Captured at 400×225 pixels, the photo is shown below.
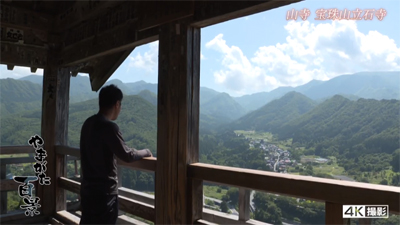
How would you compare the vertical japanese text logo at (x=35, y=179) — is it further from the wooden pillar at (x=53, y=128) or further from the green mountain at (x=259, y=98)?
the green mountain at (x=259, y=98)

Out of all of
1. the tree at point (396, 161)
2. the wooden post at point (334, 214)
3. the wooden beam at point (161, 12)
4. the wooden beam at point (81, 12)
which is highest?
the wooden beam at point (81, 12)

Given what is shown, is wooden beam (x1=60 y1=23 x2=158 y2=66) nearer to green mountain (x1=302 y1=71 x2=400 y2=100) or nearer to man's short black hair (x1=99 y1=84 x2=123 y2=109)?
man's short black hair (x1=99 y1=84 x2=123 y2=109)

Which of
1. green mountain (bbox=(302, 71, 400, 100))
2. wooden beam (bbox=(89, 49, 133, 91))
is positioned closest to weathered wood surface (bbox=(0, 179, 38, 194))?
wooden beam (bbox=(89, 49, 133, 91))

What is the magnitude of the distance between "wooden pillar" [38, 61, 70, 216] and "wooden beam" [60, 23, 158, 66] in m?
0.30

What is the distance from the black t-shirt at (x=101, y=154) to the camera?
189 centimetres

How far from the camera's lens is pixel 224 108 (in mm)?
6297

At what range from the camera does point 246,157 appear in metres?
3.52

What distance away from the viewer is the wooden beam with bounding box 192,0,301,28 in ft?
6.21

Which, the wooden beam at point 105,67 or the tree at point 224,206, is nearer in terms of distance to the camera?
the wooden beam at point 105,67

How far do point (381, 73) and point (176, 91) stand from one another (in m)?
2.66

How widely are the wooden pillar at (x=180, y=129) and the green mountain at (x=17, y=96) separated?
12.0 metres

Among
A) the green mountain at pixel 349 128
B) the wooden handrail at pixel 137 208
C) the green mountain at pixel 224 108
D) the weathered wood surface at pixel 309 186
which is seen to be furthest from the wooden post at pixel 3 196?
the green mountain at pixel 349 128

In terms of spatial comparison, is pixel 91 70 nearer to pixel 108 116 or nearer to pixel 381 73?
pixel 108 116

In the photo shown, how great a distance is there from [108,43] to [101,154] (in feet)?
5.76
